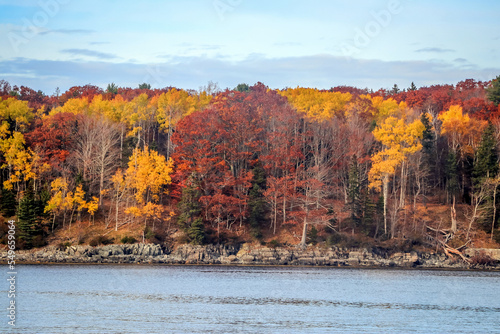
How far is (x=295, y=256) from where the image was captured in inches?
2990

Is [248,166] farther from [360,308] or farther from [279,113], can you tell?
[360,308]

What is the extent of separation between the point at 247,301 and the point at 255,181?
133 feet

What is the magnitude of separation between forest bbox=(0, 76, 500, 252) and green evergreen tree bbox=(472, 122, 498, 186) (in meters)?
0.14

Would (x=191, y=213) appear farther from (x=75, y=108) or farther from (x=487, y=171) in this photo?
(x=75, y=108)

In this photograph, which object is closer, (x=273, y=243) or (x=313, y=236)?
(x=273, y=243)

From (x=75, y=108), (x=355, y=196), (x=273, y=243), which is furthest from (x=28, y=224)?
(x=355, y=196)

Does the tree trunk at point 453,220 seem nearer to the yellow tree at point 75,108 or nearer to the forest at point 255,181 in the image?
the forest at point 255,181

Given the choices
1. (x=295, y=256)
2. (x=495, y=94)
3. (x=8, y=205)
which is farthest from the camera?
(x=495, y=94)

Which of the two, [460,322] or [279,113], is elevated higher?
[279,113]

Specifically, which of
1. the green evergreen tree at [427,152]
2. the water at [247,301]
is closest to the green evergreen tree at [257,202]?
the water at [247,301]

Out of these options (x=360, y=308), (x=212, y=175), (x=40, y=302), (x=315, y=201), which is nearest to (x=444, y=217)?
(x=315, y=201)

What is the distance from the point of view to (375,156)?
82188 millimetres

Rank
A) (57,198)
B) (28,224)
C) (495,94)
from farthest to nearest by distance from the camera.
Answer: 1. (495,94)
2. (57,198)
3. (28,224)

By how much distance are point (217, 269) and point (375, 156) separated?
1039 inches
